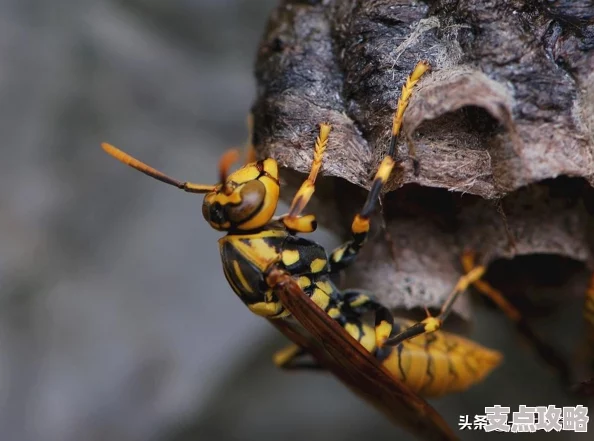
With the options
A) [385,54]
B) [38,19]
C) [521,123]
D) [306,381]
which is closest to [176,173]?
[38,19]

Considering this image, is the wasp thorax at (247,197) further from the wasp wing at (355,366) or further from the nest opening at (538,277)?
the nest opening at (538,277)

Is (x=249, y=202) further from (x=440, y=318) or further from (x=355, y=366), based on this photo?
(x=440, y=318)

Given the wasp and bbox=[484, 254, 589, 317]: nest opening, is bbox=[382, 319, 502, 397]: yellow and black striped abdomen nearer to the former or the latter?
the wasp

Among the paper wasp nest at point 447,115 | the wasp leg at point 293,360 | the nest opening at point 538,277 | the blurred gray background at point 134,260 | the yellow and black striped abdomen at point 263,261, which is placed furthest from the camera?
the blurred gray background at point 134,260

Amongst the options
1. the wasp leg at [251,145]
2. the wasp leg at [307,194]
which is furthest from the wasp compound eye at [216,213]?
the wasp leg at [251,145]

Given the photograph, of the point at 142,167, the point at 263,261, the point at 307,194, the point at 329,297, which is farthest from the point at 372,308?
the point at 142,167

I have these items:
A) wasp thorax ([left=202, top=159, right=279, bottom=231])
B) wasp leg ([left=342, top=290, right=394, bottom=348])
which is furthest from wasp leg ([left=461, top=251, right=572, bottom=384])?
wasp thorax ([left=202, top=159, right=279, bottom=231])
